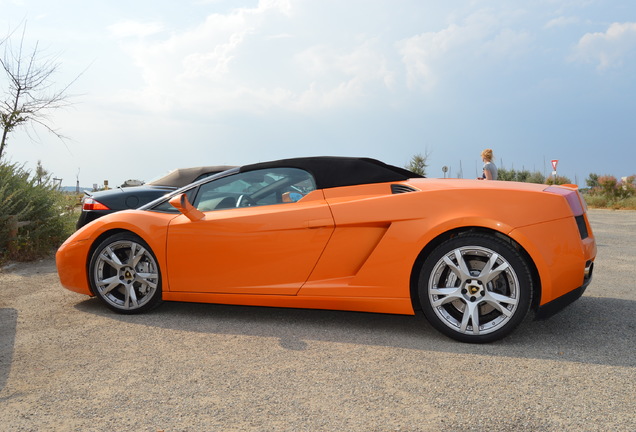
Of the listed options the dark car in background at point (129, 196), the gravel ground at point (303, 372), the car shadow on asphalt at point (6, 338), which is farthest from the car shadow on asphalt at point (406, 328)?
the dark car in background at point (129, 196)

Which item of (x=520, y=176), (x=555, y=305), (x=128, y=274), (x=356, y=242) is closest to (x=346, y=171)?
(x=356, y=242)

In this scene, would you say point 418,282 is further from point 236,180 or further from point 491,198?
point 236,180

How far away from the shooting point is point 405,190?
13.5 ft

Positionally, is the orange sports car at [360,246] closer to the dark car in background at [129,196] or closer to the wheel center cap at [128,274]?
the wheel center cap at [128,274]

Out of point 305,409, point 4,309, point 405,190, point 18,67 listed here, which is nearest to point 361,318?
point 405,190

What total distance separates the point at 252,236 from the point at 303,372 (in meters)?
1.32

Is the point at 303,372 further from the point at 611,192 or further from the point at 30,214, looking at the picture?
the point at 611,192

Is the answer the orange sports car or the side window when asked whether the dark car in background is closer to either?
the orange sports car

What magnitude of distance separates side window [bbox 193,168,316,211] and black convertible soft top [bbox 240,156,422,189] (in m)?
0.07

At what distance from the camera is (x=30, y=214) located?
9180 millimetres

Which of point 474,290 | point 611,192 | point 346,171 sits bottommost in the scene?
point 611,192

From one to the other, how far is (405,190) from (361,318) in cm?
120

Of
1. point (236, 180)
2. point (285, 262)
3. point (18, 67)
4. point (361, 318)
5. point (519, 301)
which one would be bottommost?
point (361, 318)

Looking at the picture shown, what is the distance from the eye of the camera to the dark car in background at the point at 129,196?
7.52 metres
